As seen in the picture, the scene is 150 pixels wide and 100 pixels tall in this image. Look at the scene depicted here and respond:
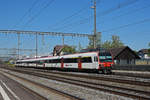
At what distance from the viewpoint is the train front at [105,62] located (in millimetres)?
23000

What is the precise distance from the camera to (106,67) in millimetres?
23203

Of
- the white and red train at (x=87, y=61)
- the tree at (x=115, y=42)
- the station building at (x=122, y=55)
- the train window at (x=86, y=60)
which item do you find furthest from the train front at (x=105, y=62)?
the tree at (x=115, y=42)

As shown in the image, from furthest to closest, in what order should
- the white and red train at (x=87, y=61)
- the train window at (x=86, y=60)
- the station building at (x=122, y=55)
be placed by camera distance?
the station building at (x=122, y=55) < the train window at (x=86, y=60) < the white and red train at (x=87, y=61)

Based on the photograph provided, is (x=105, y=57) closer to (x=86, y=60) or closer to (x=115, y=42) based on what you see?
(x=86, y=60)

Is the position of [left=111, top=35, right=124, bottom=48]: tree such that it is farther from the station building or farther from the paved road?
the paved road

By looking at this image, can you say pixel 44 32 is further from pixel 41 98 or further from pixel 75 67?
pixel 41 98

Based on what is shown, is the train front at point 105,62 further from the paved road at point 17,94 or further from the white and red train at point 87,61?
the paved road at point 17,94

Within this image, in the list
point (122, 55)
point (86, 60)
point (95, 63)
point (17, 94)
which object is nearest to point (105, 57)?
point (95, 63)

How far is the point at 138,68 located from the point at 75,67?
9249 millimetres

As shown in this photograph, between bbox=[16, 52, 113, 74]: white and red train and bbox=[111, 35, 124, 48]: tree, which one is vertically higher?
bbox=[111, 35, 124, 48]: tree

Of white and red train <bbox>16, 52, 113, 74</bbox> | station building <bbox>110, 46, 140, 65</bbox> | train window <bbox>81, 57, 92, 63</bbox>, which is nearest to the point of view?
white and red train <bbox>16, 52, 113, 74</bbox>

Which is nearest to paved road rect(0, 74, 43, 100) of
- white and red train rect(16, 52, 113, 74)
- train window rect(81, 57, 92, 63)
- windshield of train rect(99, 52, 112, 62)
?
white and red train rect(16, 52, 113, 74)

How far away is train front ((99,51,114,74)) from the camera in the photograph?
23.0 metres

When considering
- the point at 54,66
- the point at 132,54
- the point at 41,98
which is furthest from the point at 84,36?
the point at 41,98
